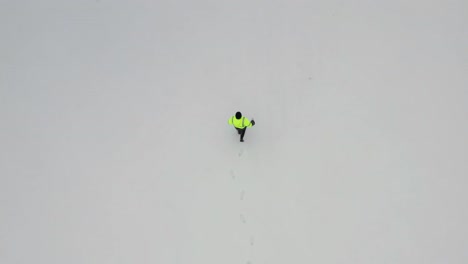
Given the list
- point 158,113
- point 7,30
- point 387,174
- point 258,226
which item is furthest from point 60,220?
point 387,174

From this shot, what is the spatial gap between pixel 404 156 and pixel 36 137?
3.10 m

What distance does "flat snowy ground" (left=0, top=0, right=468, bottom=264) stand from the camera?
402 cm

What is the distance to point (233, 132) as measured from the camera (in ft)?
14.5

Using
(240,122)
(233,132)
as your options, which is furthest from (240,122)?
(233,132)

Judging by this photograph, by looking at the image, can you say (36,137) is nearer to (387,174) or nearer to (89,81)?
(89,81)

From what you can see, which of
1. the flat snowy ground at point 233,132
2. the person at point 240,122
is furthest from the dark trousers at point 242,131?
the flat snowy ground at point 233,132

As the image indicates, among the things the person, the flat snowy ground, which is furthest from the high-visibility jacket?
the flat snowy ground

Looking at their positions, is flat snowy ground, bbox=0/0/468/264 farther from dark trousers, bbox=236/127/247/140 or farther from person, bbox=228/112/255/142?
person, bbox=228/112/255/142

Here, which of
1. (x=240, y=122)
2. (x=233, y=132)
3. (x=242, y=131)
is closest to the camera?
(x=240, y=122)

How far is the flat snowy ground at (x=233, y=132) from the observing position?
13.2 feet

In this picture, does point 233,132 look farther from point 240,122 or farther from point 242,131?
point 240,122

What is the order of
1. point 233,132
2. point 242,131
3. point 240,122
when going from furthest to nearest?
point 233,132
point 242,131
point 240,122

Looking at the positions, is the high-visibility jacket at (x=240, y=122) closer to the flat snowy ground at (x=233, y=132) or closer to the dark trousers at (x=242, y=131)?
the dark trousers at (x=242, y=131)

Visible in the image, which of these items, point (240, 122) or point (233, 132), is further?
point (233, 132)
